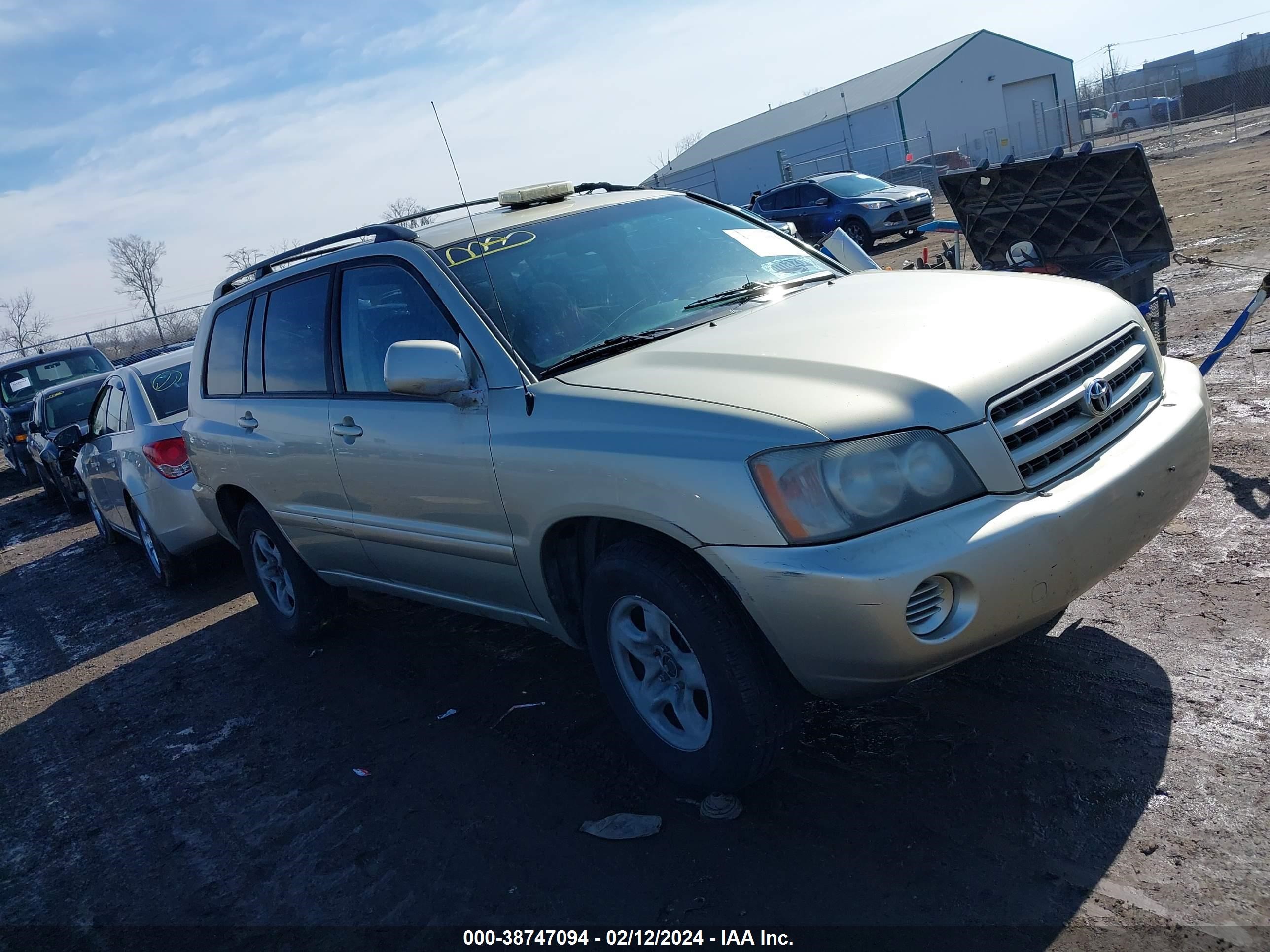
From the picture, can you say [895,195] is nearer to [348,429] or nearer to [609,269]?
[609,269]

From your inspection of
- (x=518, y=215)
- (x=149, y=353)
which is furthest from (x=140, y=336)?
(x=518, y=215)

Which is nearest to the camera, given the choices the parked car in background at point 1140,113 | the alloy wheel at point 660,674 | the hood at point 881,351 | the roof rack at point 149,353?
the hood at point 881,351

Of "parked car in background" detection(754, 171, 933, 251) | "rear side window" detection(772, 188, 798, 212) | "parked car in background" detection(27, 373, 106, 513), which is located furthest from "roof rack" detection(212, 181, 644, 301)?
"rear side window" detection(772, 188, 798, 212)

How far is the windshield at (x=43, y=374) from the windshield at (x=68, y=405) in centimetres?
308

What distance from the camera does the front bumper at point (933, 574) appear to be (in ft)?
8.84

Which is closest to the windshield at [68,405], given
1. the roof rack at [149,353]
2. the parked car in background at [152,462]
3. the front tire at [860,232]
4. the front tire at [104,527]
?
the roof rack at [149,353]

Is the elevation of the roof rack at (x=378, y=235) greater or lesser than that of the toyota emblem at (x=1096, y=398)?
greater

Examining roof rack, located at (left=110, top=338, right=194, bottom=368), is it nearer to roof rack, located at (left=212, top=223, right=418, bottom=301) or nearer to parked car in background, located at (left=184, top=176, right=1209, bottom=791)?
roof rack, located at (left=212, top=223, right=418, bottom=301)

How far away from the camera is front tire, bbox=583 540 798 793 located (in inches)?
118

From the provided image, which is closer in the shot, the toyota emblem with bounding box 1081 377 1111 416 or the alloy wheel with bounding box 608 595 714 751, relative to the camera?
the toyota emblem with bounding box 1081 377 1111 416

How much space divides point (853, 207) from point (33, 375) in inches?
617

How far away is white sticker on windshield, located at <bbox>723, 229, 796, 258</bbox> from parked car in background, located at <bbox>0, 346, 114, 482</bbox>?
1538cm

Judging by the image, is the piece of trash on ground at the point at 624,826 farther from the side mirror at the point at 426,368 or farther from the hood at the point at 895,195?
the hood at the point at 895,195

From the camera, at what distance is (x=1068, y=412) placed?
10.2 feet
